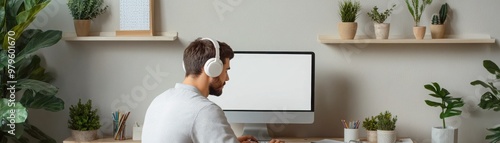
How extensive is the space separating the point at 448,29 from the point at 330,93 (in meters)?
0.69

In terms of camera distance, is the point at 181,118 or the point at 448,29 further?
the point at 448,29

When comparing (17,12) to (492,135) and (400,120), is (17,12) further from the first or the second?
(492,135)

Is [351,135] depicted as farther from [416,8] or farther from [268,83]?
[416,8]

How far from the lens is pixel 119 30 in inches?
164

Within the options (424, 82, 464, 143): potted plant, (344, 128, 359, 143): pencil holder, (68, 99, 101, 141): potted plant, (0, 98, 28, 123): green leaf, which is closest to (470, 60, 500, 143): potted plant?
(424, 82, 464, 143): potted plant

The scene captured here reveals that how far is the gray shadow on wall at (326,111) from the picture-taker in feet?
13.8

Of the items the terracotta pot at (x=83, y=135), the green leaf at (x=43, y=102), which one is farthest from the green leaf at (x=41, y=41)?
the terracotta pot at (x=83, y=135)

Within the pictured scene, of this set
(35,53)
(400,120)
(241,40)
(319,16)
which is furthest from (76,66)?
(400,120)

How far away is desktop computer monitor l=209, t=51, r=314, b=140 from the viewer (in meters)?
4.02

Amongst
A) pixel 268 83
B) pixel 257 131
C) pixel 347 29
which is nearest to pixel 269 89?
pixel 268 83

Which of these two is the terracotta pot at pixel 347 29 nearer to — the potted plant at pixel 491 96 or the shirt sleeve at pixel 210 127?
the potted plant at pixel 491 96

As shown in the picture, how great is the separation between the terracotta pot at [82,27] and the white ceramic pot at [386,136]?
1579 millimetres

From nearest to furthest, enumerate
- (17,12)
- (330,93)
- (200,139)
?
(200,139)
(17,12)
(330,93)

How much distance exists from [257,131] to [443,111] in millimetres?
950
